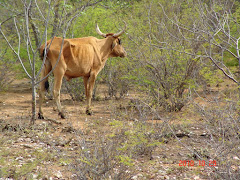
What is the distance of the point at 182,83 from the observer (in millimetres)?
8008

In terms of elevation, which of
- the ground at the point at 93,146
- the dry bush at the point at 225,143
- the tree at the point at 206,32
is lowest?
the ground at the point at 93,146

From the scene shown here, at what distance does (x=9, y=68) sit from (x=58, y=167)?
7696 mm

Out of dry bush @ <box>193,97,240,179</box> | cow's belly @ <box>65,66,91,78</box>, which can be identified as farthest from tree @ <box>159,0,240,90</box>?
cow's belly @ <box>65,66,91,78</box>

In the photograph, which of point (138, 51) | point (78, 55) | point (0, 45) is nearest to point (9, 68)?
point (0, 45)

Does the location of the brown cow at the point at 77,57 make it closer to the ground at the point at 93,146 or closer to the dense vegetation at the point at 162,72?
the dense vegetation at the point at 162,72

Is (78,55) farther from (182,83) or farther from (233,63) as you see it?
(233,63)

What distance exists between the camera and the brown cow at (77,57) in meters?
7.21

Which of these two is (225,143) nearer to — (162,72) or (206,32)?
(206,32)

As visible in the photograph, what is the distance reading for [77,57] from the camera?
7684 mm

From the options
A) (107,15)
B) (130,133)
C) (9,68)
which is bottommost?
(9,68)

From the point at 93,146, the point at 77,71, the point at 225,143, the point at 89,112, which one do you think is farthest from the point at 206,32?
the point at 89,112

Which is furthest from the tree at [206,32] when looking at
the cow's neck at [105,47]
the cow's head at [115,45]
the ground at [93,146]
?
the cow's neck at [105,47]

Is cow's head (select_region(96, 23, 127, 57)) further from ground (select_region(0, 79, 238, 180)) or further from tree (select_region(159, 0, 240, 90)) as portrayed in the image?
ground (select_region(0, 79, 238, 180))

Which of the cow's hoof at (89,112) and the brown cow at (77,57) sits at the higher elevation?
the brown cow at (77,57)
